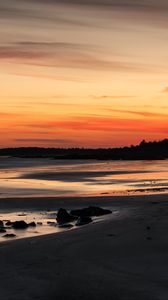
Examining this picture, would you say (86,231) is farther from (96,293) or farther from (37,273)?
(96,293)

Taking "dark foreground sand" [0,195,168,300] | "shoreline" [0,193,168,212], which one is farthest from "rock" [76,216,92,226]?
"shoreline" [0,193,168,212]

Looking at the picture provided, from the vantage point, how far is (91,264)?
10.3m

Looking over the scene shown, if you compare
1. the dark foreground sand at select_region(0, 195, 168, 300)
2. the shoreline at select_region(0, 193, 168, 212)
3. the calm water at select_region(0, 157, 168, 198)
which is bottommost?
the dark foreground sand at select_region(0, 195, 168, 300)

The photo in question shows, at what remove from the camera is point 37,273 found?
9.66 m

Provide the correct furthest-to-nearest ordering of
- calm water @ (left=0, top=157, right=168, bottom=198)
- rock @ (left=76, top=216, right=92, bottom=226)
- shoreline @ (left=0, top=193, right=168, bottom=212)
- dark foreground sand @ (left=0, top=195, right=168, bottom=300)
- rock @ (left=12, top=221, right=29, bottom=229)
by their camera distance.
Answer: calm water @ (left=0, top=157, right=168, bottom=198)
shoreline @ (left=0, top=193, right=168, bottom=212)
rock @ (left=76, top=216, right=92, bottom=226)
rock @ (left=12, top=221, right=29, bottom=229)
dark foreground sand @ (left=0, top=195, right=168, bottom=300)

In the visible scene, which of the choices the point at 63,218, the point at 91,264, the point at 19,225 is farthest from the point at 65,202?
the point at 91,264

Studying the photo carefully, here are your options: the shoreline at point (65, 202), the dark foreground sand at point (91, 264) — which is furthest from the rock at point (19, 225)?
the shoreline at point (65, 202)

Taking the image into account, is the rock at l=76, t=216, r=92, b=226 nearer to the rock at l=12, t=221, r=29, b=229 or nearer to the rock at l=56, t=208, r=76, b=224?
the rock at l=56, t=208, r=76, b=224

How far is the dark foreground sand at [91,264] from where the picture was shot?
8.45 metres

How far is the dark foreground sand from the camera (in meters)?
8.45

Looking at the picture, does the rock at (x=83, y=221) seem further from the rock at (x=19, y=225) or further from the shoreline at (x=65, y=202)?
the shoreline at (x=65, y=202)

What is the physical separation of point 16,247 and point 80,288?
4.01m

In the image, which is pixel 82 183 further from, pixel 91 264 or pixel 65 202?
pixel 91 264

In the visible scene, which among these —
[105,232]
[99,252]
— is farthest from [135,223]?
[99,252]
